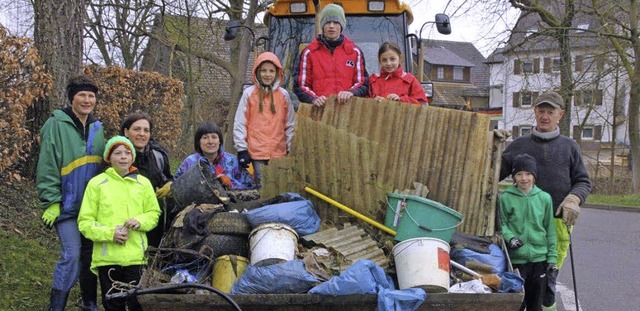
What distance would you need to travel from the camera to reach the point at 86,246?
5.55 m

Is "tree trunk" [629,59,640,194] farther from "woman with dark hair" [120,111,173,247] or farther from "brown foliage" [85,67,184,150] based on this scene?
"woman with dark hair" [120,111,173,247]

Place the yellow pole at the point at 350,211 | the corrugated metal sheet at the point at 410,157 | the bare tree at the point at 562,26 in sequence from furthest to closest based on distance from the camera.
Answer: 1. the bare tree at the point at 562,26
2. the corrugated metal sheet at the point at 410,157
3. the yellow pole at the point at 350,211

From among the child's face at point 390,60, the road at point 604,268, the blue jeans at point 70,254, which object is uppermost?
the child's face at point 390,60

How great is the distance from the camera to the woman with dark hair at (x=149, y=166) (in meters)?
5.75

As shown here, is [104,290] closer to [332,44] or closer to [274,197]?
[274,197]

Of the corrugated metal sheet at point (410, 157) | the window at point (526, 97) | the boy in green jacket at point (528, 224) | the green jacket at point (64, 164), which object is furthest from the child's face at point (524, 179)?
the window at point (526, 97)

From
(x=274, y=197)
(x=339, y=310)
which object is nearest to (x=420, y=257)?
(x=339, y=310)

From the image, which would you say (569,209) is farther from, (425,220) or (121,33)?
(121,33)

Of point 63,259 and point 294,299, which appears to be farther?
point 63,259

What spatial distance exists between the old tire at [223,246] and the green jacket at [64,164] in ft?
4.24

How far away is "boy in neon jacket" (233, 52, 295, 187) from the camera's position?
6.41 metres

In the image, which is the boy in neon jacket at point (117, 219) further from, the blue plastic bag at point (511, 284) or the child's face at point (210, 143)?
the blue plastic bag at point (511, 284)

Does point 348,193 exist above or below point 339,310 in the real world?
above

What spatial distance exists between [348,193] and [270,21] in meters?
4.53
